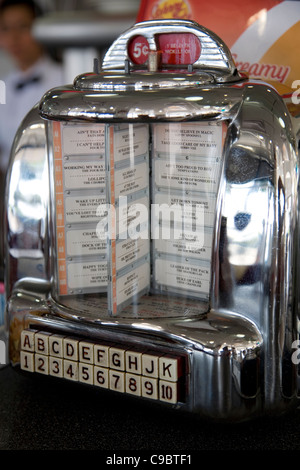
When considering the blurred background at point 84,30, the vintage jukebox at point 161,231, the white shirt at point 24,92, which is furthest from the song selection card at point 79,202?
the white shirt at point 24,92

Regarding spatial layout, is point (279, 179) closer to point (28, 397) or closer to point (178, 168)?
point (178, 168)

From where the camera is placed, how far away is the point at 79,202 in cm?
105

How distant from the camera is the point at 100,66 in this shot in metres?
1.13

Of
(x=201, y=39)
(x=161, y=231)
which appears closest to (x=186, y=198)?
(x=161, y=231)

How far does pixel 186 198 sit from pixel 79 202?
0.16m

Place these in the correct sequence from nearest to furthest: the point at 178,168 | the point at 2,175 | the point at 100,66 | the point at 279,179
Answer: the point at 279,179, the point at 178,168, the point at 100,66, the point at 2,175

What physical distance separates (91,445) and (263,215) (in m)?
0.38

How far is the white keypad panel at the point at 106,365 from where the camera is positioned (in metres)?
0.95

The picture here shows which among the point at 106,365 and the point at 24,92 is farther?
the point at 24,92

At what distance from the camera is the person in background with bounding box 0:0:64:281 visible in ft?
11.5

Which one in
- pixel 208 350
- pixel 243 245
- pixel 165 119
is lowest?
pixel 208 350

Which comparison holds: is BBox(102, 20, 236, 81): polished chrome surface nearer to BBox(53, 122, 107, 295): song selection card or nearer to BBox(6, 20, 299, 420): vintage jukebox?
BBox(6, 20, 299, 420): vintage jukebox

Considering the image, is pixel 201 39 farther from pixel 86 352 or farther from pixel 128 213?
pixel 86 352

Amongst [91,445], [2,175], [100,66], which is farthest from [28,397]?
[2,175]
